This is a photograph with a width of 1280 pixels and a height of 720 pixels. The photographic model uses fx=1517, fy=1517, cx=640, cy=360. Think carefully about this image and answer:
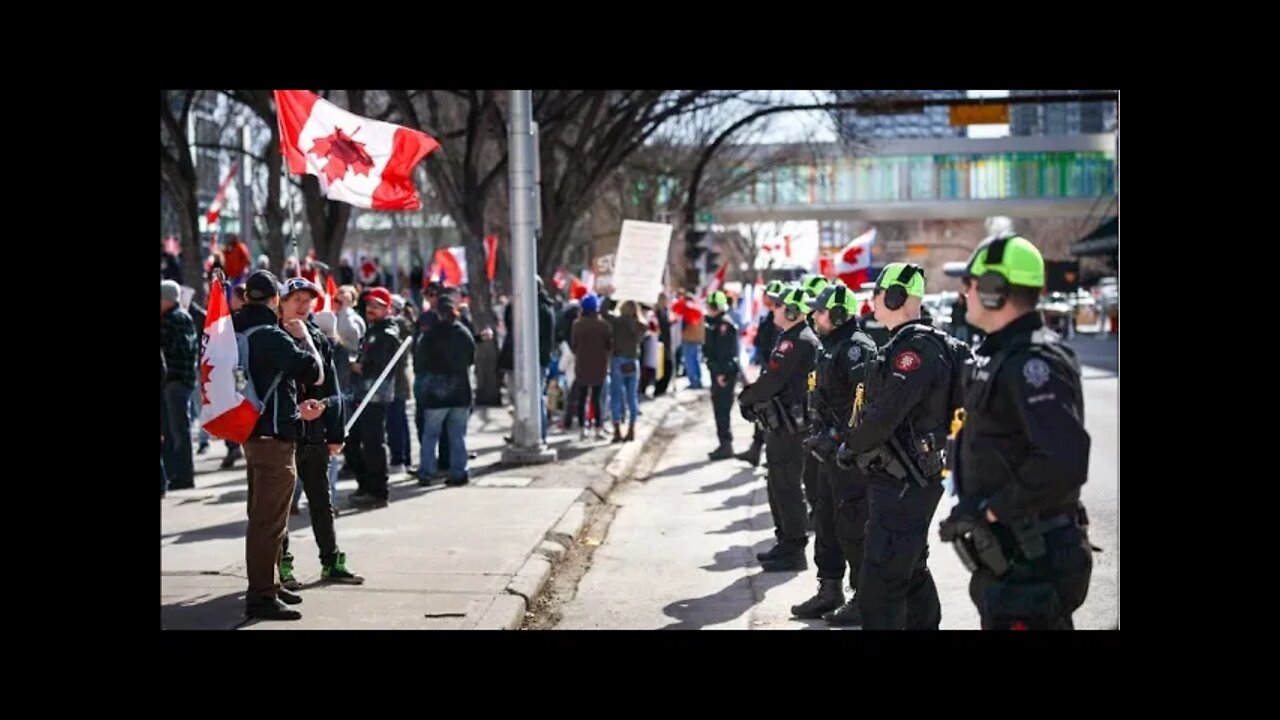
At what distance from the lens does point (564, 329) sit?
19859mm

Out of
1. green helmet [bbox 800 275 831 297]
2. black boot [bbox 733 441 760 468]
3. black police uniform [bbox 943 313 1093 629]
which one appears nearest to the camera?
black police uniform [bbox 943 313 1093 629]

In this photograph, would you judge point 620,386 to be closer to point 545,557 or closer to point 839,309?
point 545,557

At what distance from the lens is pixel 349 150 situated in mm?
10781

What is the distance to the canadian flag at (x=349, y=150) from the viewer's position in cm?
1040

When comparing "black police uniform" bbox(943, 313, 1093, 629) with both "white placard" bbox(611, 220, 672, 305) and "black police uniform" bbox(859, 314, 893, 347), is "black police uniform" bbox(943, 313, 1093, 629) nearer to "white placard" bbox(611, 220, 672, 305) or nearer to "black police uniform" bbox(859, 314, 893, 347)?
"black police uniform" bbox(859, 314, 893, 347)

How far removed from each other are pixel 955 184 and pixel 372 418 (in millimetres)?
49106

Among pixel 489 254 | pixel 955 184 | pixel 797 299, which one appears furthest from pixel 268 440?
pixel 955 184

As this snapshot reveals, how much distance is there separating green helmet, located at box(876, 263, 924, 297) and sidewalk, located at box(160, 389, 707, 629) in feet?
9.21

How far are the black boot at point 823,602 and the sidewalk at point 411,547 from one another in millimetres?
1603

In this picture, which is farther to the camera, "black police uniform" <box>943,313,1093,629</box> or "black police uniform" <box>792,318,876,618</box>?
"black police uniform" <box>792,318,876,618</box>

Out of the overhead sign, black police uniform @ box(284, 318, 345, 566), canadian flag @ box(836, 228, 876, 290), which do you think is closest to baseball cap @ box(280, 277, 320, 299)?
black police uniform @ box(284, 318, 345, 566)

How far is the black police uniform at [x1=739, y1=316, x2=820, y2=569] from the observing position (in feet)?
32.1

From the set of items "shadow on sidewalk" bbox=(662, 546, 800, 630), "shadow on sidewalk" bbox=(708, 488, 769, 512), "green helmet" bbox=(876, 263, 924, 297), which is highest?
"green helmet" bbox=(876, 263, 924, 297)
